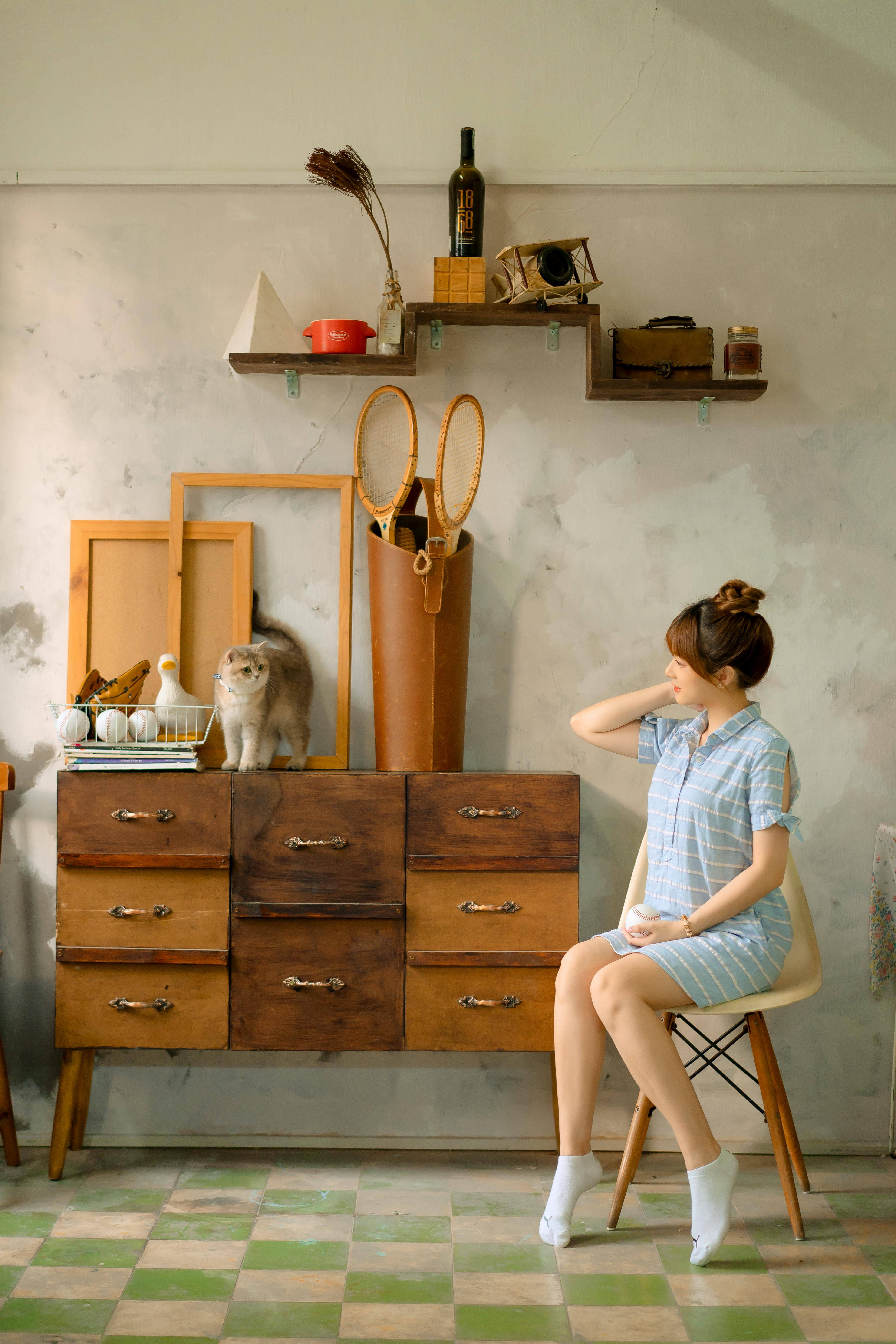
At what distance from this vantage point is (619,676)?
293cm

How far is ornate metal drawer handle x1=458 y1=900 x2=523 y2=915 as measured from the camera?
8.36ft

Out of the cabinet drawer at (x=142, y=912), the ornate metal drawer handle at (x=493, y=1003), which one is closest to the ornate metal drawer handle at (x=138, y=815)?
the cabinet drawer at (x=142, y=912)

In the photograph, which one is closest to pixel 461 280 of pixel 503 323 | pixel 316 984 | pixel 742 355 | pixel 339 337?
pixel 503 323

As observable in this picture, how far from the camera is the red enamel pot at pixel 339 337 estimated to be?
276cm

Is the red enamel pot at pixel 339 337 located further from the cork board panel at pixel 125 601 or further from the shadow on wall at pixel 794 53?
the shadow on wall at pixel 794 53

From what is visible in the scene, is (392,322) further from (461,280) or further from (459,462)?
(459,462)

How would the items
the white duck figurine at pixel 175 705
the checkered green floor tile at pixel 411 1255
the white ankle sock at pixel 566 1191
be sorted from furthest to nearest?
the white duck figurine at pixel 175 705 < the white ankle sock at pixel 566 1191 < the checkered green floor tile at pixel 411 1255

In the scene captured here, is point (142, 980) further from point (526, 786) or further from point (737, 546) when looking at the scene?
point (737, 546)

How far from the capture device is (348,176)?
9.03ft

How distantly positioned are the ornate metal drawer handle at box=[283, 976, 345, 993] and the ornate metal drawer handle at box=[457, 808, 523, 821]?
1.61ft

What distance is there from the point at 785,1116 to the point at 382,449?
189 centimetres

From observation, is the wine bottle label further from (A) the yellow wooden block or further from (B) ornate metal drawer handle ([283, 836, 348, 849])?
(B) ornate metal drawer handle ([283, 836, 348, 849])

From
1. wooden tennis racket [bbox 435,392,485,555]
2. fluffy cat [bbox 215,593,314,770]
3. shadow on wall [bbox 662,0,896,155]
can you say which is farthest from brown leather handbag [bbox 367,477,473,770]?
shadow on wall [bbox 662,0,896,155]

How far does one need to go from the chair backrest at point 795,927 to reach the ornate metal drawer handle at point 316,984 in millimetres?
687
